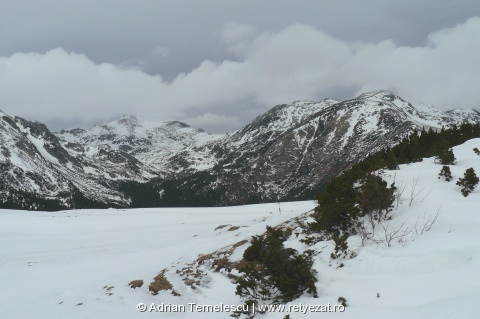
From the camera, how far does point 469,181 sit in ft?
48.4

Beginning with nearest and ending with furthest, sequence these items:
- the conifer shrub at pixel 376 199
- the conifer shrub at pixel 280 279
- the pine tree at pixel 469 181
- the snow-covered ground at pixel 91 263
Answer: the conifer shrub at pixel 280 279
the conifer shrub at pixel 376 199
the snow-covered ground at pixel 91 263
the pine tree at pixel 469 181

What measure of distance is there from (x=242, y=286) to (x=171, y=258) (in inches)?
538

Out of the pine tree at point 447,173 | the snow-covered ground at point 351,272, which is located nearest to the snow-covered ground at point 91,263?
the snow-covered ground at point 351,272

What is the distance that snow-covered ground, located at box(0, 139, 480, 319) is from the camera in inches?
349

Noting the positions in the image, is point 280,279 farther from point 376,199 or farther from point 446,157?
point 446,157

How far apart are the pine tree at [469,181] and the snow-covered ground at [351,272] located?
36 cm

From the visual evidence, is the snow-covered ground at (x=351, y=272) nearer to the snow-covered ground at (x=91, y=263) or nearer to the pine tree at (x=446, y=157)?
the snow-covered ground at (x=91, y=263)

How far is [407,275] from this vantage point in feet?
32.3

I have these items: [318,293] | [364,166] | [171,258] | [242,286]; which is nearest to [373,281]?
[318,293]

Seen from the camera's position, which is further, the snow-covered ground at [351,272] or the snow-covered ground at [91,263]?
the snow-covered ground at [91,263]

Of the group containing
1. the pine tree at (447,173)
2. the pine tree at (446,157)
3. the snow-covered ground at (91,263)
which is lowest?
the snow-covered ground at (91,263)

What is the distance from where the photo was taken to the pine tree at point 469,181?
14555 mm

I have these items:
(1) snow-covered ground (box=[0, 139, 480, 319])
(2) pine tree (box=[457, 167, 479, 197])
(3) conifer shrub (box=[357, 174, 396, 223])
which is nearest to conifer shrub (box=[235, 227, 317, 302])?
(1) snow-covered ground (box=[0, 139, 480, 319])

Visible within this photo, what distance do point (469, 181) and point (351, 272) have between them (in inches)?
317
